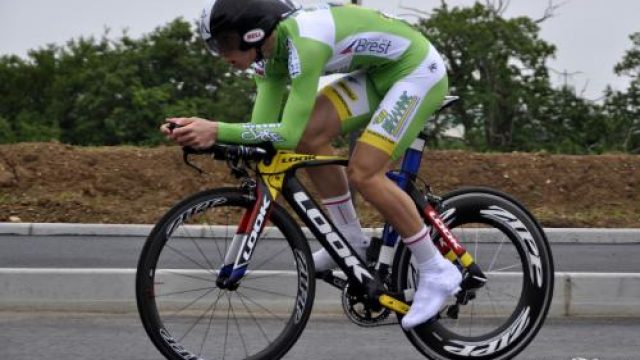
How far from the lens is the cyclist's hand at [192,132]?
4.28 m

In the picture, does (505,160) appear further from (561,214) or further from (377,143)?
(377,143)

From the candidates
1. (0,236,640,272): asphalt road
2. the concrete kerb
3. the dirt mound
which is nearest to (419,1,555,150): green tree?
the dirt mound

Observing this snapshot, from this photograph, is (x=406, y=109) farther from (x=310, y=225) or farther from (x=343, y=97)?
(x=310, y=225)

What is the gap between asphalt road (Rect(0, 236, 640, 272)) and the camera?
8.88 metres

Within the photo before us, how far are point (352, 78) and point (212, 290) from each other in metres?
1.16

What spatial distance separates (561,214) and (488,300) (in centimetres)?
724

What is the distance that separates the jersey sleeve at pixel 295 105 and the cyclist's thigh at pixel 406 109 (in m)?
0.40

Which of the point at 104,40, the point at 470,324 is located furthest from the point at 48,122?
the point at 470,324

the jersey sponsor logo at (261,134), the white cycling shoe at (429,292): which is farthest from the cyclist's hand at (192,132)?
the white cycling shoe at (429,292)

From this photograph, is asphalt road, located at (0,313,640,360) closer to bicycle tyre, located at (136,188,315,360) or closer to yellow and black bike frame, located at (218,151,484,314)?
bicycle tyre, located at (136,188,315,360)

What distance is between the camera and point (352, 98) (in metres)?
4.86

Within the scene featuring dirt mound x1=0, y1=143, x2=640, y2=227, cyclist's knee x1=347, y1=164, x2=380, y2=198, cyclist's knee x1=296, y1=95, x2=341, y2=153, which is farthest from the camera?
dirt mound x1=0, y1=143, x2=640, y2=227

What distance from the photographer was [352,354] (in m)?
5.49

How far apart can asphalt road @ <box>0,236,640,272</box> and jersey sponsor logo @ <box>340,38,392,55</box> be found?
14.7 feet
